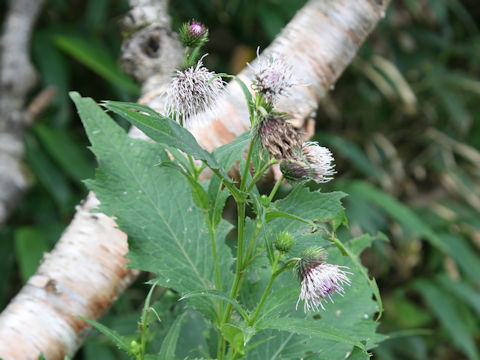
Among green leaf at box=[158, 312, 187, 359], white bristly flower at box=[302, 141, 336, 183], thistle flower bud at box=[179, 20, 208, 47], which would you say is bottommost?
green leaf at box=[158, 312, 187, 359]

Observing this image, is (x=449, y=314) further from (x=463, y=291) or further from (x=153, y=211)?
(x=153, y=211)

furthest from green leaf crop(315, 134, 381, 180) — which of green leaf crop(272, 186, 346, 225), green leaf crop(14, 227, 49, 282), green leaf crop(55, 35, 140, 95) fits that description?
green leaf crop(272, 186, 346, 225)

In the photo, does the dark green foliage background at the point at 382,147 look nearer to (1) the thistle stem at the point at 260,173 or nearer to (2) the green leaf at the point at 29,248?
(2) the green leaf at the point at 29,248

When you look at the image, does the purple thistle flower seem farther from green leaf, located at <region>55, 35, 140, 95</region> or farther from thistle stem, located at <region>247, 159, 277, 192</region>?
green leaf, located at <region>55, 35, 140, 95</region>

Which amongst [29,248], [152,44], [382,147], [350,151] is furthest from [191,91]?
[382,147]

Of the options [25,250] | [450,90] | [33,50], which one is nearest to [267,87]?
[25,250]

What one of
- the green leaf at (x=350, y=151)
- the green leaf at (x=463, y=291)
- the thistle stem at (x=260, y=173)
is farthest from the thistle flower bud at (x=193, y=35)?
the green leaf at (x=463, y=291)
